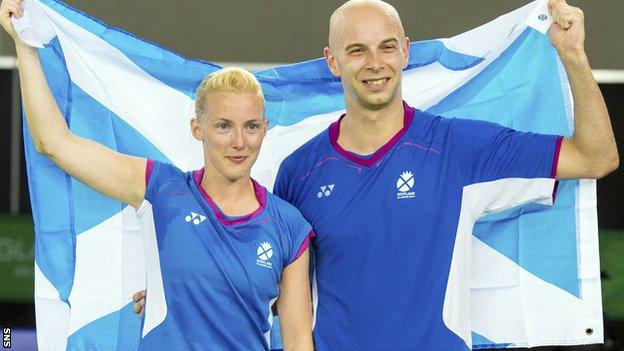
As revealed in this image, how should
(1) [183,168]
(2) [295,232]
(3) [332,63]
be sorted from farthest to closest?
(1) [183,168] → (3) [332,63] → (2) [295,232]

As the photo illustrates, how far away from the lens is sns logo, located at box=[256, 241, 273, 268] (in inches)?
140

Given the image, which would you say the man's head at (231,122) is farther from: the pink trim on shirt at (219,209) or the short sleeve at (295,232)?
the short sleeve at (295,232)

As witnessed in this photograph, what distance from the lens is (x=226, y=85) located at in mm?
3611

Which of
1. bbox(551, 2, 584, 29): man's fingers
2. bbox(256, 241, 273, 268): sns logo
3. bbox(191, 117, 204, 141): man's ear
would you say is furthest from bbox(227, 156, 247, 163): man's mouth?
bbox(551, 2, 584, 29): man's fingers

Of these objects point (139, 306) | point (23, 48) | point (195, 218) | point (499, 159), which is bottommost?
point (139, 306)

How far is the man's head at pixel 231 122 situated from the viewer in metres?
3.58

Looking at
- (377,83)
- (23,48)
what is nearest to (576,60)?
(377,83)

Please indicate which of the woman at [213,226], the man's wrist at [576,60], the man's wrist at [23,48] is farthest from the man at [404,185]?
the man's wrist at [23,48]

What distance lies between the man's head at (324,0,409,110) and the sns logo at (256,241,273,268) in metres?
0.60

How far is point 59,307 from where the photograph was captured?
422 centimetres

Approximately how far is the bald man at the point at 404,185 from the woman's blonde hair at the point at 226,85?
37 cm

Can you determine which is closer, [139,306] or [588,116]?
[588,116]

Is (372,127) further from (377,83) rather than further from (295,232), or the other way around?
(295,232)

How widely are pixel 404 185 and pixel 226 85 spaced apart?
2.18 ft
